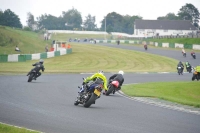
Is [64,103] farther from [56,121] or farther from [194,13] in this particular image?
[194,13]

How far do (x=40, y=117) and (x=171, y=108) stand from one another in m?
6.14

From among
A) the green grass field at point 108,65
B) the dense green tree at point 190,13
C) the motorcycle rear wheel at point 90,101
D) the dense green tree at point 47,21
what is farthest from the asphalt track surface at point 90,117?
the dense green tree at point 47,21

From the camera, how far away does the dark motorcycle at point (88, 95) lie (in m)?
14.1

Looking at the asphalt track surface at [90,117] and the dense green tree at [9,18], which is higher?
the dense green tree at [9,18]

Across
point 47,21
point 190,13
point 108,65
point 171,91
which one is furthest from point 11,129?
point 47,21

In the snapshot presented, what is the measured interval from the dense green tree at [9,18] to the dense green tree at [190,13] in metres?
91.4

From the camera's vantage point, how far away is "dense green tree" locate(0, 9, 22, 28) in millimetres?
67988

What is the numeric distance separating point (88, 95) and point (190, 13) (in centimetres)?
15697

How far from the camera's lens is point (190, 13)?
16500cm

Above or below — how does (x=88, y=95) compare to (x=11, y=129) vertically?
above

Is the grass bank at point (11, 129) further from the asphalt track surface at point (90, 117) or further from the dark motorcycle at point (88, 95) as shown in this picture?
the dark motorcycle at point (88, 95)

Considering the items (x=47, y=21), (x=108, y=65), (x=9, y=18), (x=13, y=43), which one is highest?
(x=47, y=21)

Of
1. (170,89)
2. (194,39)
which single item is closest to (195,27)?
(194,39)

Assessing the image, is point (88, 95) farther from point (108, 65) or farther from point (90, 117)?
point (108, 65)
